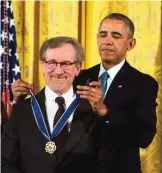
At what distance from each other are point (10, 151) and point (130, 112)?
68 centimetres

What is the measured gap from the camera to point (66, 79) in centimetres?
167

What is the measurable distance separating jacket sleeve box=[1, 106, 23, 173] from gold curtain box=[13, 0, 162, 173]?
89 centimetres

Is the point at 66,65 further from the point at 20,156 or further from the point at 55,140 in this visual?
the point at 20,156

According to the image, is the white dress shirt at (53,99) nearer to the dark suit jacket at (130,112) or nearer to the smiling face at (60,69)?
the smiling face at (60,69)

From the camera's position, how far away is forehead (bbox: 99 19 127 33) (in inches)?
79.8

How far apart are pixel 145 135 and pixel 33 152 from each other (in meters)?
0.65

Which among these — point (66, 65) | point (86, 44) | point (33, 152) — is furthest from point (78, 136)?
point (86, 44)

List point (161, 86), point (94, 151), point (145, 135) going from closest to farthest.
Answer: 1. point (94, 151)
2. point (145, 135)
3. point (161, 86)

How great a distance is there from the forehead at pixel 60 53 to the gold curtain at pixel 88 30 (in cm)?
77

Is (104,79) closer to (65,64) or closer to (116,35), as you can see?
(116,35)

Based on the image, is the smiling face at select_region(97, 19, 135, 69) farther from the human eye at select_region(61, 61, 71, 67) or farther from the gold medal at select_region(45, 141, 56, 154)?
the gold medal at select_region(45, 141, 56, 154)

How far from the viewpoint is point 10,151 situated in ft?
5.16

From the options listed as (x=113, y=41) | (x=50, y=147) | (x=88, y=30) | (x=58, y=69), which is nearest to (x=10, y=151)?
(x=50, y=147)

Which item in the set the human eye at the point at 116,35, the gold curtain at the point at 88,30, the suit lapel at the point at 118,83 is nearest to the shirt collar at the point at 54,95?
the suit lapel at the point at 118,83
